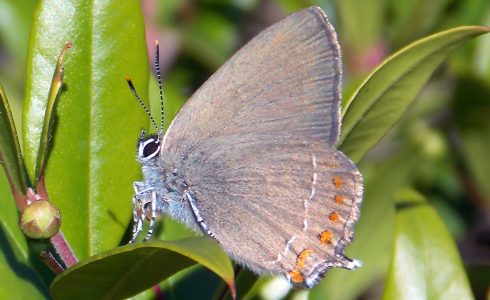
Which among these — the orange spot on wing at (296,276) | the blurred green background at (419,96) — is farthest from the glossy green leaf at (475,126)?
the orange spot on wing at (296,276)

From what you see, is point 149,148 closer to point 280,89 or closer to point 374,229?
point 280,89

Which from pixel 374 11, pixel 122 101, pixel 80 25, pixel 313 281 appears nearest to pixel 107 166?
pixel 122 101

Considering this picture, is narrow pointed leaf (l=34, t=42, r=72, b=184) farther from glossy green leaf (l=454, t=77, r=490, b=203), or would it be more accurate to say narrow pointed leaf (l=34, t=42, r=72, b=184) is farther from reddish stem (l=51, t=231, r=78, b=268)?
glossy green leaf (l=454, t=77, r=490, b=203)

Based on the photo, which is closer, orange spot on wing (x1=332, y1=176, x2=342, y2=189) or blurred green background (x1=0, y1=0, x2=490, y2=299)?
orange spot on wing (x1=332, y1=176, x2=342, y2=189)

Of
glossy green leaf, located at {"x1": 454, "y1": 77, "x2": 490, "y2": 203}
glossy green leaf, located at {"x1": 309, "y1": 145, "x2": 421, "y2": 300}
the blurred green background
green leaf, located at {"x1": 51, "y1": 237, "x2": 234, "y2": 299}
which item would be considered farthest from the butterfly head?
glossy green leaf, located at {"x1": 454, "y1": 77, "x2": 490, "y2": 203}

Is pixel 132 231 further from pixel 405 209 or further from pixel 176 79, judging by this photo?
pixel 176 79

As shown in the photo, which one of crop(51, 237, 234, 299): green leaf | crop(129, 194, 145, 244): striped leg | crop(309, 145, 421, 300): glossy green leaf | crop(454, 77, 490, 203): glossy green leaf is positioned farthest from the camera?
crop(454, 77, 490, 203): glossy green leaf

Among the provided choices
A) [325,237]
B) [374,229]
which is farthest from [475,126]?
[325,237]
